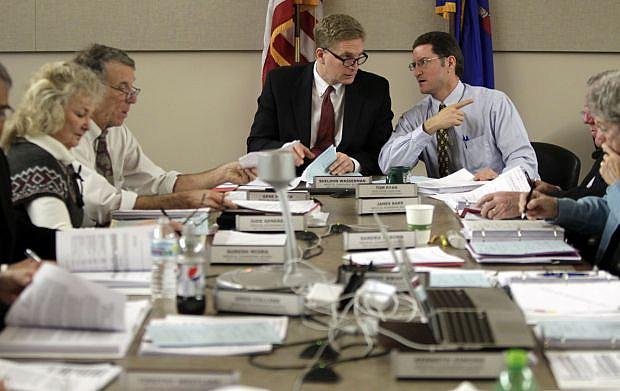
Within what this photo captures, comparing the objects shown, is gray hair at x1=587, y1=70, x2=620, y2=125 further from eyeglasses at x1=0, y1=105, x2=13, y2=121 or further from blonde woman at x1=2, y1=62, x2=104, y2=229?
eyeglasses at x1=0, y1=105, x2=13, y2=121

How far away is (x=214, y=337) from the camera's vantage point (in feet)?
5.17

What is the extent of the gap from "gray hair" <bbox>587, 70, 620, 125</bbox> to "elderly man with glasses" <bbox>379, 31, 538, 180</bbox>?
1565mm

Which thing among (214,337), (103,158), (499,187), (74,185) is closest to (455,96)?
(499,187)

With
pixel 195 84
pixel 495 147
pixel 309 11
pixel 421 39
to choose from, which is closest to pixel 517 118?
pixel 495 147

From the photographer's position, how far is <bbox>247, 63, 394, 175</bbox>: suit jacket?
4.52m

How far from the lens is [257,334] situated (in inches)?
62.6

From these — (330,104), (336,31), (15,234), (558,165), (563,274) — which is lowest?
(563,274)

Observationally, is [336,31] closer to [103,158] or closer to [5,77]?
[103,158]

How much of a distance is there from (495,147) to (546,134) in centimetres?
118

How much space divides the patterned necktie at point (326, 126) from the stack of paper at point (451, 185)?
0.83m

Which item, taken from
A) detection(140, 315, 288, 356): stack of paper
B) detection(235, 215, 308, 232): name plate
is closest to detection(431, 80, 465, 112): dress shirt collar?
detection(235, 215, 308, 232): name plate

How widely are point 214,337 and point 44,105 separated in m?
1.32

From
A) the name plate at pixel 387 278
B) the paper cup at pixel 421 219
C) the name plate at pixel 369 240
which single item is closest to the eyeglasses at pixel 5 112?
the name plate at pixel 387 278

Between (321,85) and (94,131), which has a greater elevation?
(321,85)
